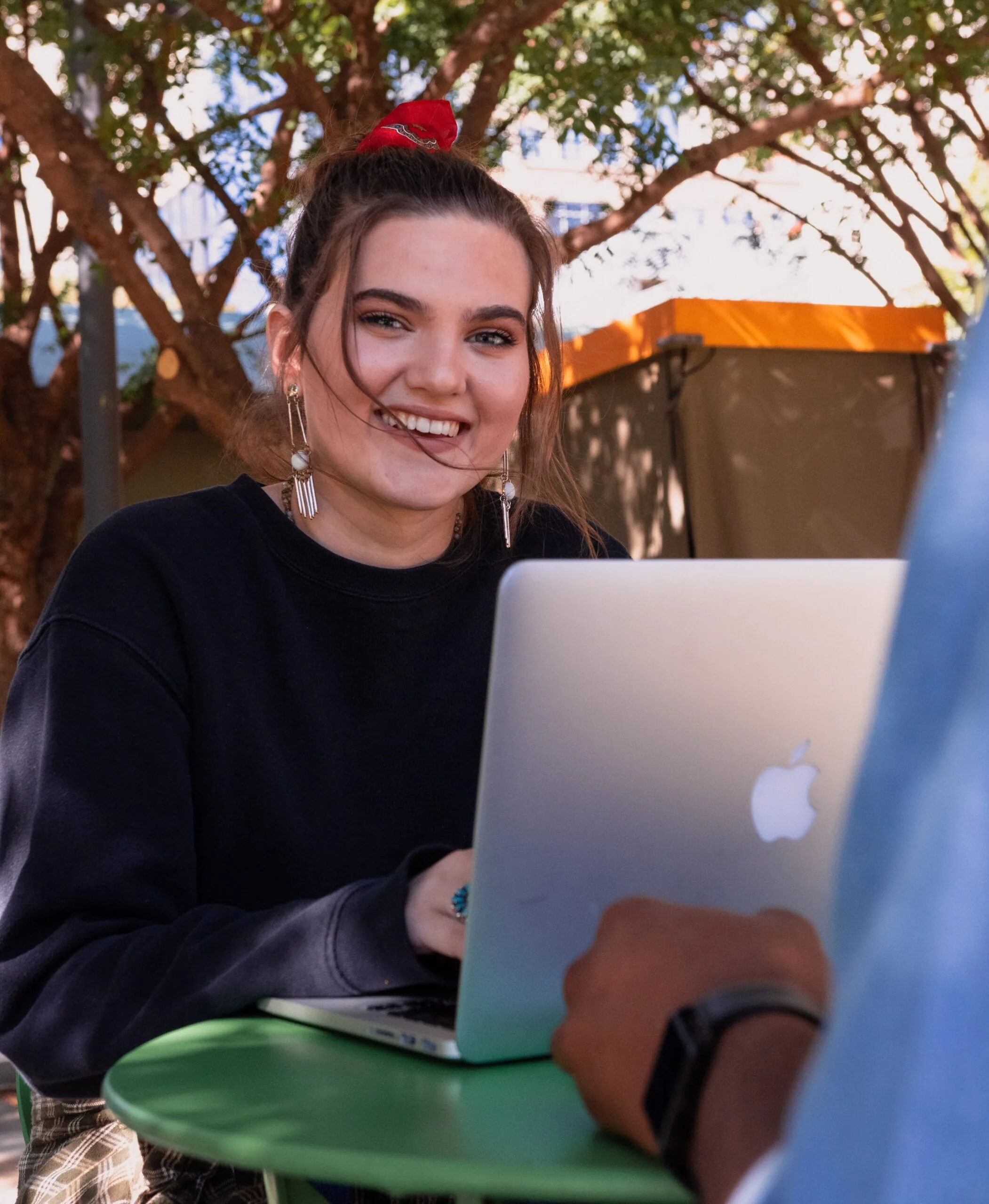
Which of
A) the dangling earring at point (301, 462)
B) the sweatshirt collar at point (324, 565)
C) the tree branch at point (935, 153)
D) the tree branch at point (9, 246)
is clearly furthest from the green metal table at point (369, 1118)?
the tree branch at point (9, 246)

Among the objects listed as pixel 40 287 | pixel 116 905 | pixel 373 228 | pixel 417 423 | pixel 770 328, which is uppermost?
pixel 40 287

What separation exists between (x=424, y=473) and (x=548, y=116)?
4.67 meters

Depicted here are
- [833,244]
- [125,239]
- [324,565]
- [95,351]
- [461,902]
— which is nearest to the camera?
[461,902]

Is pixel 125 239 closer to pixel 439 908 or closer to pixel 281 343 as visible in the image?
pixel 281 343

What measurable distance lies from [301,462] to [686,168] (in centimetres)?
397

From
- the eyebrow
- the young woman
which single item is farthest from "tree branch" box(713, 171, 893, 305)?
the eyebrow

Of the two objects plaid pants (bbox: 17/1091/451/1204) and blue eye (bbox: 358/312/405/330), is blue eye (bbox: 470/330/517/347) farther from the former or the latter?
plaid pants (bbox: 17/1091/451/1204)

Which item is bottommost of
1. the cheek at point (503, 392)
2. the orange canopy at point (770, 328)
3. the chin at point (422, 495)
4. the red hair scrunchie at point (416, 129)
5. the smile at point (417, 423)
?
the chin at point (422, 495)

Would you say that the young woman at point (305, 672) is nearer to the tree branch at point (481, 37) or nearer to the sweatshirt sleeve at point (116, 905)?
the sweatshirt sleeve at point (116, 905)

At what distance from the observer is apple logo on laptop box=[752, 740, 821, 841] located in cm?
109

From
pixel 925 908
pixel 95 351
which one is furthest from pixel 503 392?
pixel 95 351

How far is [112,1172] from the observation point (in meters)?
1.48

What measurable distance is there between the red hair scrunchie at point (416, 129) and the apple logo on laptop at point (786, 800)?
1.41m

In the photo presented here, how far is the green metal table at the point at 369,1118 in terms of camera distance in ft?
2.79
